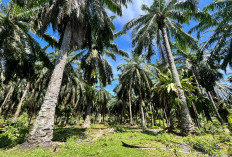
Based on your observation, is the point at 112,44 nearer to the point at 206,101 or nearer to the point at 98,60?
the point at 98,60

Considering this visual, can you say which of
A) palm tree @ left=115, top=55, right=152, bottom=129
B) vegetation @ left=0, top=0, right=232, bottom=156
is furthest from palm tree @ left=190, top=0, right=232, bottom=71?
palm tree @ left=115, top=55, right=152, bottom=129

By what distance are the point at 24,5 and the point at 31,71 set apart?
5220 mm

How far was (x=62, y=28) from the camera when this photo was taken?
897cm

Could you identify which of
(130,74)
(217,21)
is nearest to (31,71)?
(130,74)

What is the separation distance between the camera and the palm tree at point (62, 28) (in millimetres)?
5504

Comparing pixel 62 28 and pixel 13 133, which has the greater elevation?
pixel 62 28

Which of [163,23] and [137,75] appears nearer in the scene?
[163,23]

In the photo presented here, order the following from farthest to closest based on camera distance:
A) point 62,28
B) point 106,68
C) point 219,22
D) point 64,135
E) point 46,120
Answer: point 106,68
point 219,22
point 62,28
point 64,135
point 46,120

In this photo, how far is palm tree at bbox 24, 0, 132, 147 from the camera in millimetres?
5504

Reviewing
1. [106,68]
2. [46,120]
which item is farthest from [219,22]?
[46,120]

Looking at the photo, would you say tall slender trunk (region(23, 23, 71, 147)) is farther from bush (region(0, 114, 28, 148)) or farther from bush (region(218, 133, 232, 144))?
bush (region(218, 133, 232, 144))

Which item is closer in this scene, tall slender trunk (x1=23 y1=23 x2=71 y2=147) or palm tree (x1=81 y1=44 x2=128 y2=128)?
tall slender trunk (x1=23 y1=23 x2=71 y2=147)

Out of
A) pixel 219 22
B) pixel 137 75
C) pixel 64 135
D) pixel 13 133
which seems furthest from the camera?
pixel 137 75

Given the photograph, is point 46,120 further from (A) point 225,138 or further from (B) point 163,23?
(B) point 163,23
